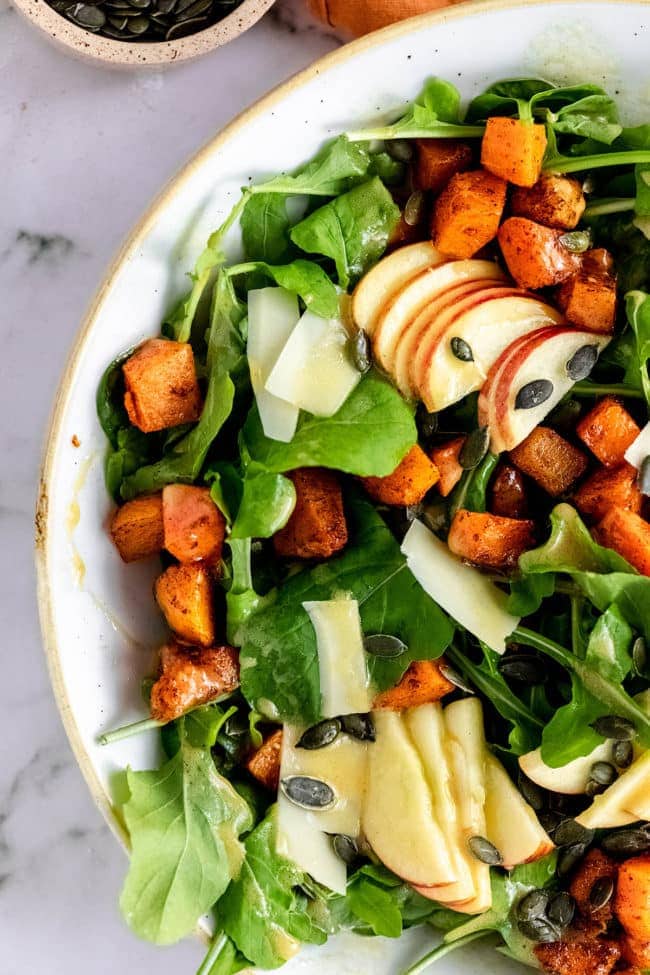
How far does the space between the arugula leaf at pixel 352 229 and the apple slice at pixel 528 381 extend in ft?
0.96

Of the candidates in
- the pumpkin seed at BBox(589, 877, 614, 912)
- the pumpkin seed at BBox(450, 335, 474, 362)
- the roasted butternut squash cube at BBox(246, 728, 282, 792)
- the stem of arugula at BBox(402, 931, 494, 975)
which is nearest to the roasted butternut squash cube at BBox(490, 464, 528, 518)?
the pumpkin seed at BBox(450, 335, 474, 362)

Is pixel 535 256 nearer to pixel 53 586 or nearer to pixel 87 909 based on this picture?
pixel 53 586

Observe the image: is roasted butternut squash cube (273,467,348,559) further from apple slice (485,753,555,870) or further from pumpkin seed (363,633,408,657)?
apple slice (485,753,555,870)

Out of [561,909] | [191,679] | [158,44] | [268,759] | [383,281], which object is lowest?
[561,909]

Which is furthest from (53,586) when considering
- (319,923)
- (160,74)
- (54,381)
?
(160,74)

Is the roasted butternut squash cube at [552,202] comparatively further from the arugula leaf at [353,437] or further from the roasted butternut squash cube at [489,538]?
the roasted butternut squash cube at [489,538]

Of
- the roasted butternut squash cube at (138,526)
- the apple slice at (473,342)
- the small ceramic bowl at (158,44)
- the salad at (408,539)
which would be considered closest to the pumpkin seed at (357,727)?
the salad at (408,539)

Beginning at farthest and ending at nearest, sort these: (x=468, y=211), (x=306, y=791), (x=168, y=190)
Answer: (x=306, y=791), (x=468, y=211), (x=168, y=190)

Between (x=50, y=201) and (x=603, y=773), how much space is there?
1.50m

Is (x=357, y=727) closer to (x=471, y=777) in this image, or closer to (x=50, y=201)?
(x=471, y=777)

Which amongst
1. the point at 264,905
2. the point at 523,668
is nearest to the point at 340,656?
the point at 523,668

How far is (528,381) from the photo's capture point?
6.39 feet

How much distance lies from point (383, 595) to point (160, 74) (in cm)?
113

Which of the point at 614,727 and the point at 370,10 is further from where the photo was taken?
the point at 370,10
